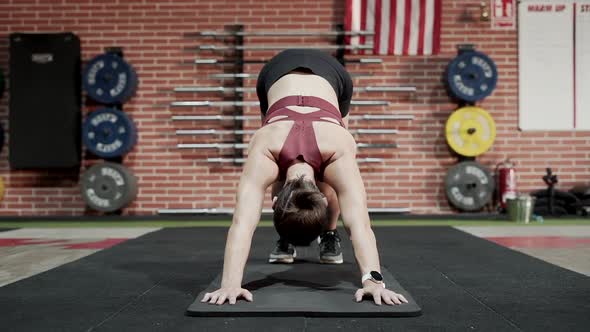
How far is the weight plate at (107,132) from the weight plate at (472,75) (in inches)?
130

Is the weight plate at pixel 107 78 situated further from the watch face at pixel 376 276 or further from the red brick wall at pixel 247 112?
the watch face at pixel 376 276

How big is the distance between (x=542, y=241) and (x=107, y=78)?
4215mm

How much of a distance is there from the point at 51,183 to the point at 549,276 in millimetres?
5085

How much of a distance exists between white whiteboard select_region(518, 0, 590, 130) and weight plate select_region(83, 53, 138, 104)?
4.07 metres

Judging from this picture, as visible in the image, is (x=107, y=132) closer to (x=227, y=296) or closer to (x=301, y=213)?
(x=227, y=296)

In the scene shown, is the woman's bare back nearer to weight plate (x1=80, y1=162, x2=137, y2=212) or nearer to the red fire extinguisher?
weight plate (x1=80, y1=162, x2=137, y2=212)

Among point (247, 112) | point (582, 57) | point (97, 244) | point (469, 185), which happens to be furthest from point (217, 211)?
point (582, 57)

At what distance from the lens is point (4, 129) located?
598cm

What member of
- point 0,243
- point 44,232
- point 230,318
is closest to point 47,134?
point 44,232

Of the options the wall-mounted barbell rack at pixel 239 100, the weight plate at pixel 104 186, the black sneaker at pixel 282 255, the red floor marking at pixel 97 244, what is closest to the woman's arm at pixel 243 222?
the black sneaker at pixel 282 255

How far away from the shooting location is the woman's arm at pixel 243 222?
1.93 m

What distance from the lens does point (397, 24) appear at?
5.81m

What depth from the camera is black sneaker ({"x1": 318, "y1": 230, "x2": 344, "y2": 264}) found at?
2861 mm

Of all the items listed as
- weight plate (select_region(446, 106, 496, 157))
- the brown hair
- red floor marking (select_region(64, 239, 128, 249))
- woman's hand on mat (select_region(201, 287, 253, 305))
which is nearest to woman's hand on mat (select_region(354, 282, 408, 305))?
the brown hair
